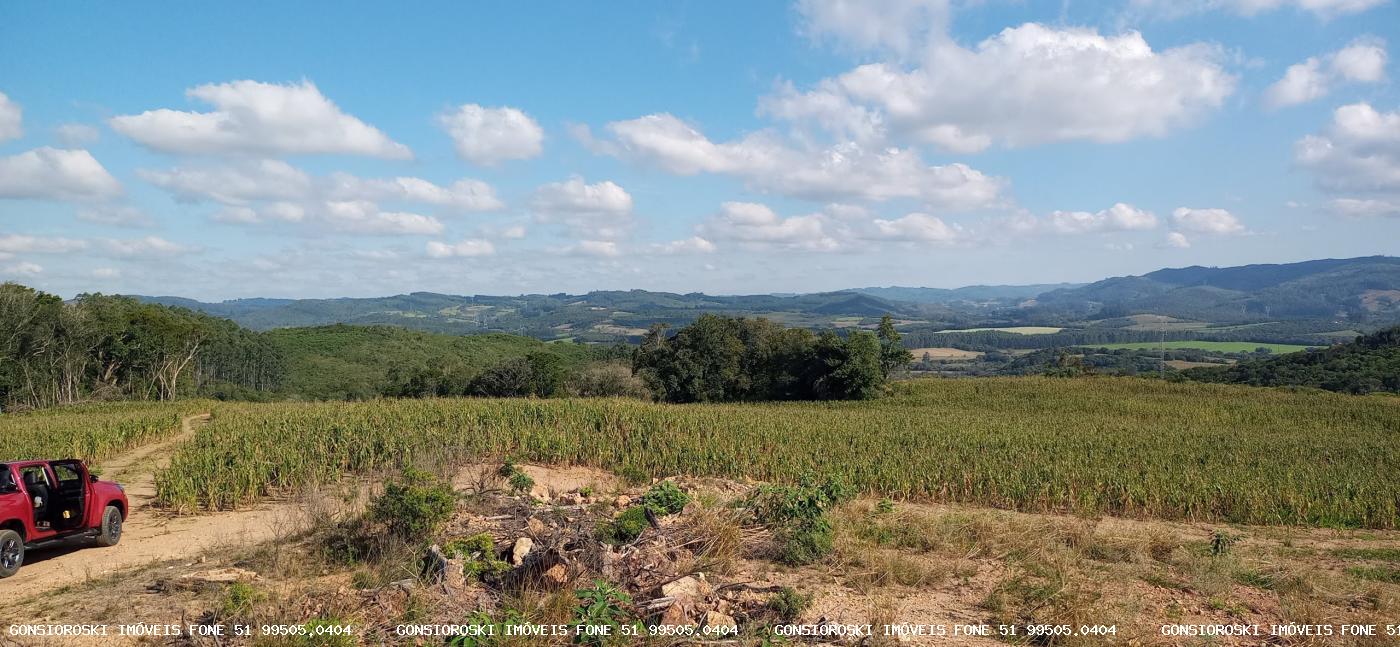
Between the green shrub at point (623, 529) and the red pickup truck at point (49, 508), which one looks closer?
the red pickup truck at point (49, 508)

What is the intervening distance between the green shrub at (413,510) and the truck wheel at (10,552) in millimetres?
4032

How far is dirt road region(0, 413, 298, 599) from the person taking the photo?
26.4ft

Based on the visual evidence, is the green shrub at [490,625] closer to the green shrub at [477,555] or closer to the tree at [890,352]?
the green shrub at [477,555]

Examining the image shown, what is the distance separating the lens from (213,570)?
7.75m

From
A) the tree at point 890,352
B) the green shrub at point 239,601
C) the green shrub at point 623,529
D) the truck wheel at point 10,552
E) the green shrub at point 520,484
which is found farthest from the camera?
the tree at point 890,352

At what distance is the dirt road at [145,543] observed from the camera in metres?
8.05

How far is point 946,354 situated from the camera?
13612 cm

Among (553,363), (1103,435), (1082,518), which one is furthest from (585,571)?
(553,363)

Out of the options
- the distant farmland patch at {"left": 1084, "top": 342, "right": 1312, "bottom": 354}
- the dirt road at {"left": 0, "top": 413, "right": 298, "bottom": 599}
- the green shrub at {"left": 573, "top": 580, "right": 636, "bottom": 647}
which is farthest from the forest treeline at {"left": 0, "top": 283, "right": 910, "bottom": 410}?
the distant farmland patch at {"left": 1084, "top": 342, "right": 1312, "bottom": 354}

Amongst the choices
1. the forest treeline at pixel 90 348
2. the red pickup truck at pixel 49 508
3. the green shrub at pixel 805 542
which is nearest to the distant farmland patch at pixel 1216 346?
the green shrub at pixel 805 542

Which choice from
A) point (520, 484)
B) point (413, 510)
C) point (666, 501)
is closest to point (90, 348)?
point (520, 484)

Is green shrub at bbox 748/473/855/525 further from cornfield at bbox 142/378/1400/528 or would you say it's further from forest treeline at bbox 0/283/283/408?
forest treeline at bbox 0/283/283/408

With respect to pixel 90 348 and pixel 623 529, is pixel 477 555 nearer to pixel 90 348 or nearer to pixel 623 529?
pixel 623 529

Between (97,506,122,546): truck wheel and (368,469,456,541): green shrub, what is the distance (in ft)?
14.2
